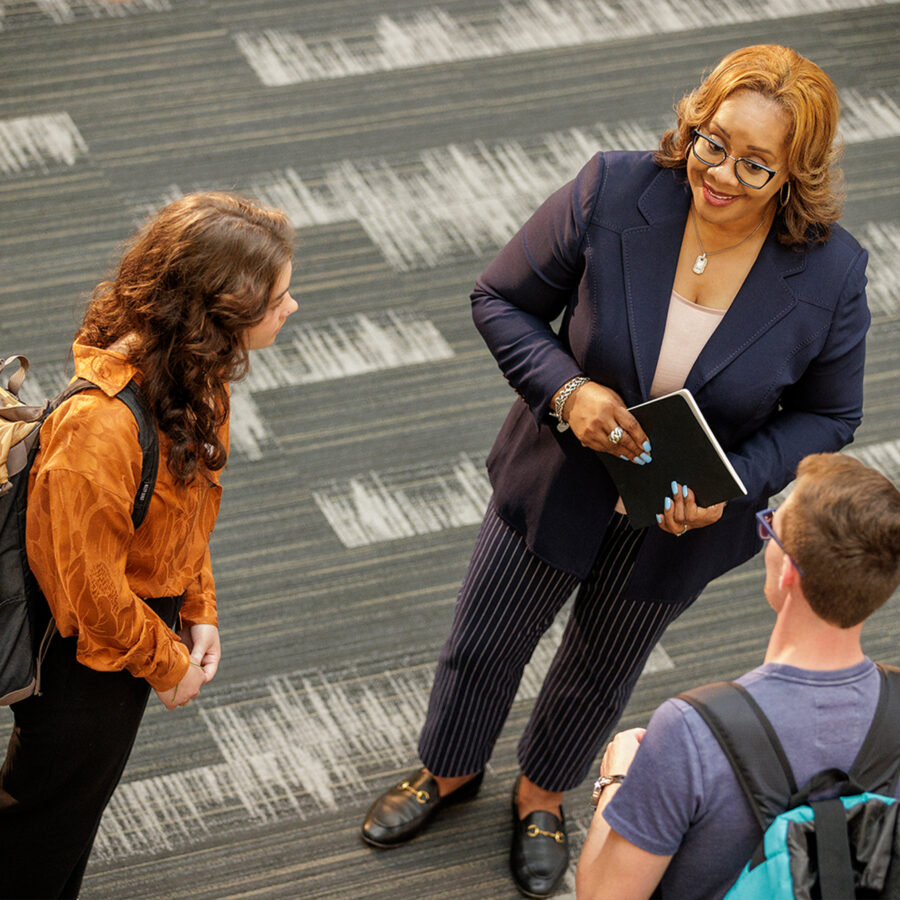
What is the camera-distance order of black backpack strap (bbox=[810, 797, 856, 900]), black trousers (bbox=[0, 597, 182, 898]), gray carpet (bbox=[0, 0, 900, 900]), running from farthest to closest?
gray carpet (bbox=[0, 0, 900, 900]), black trousers (bbox=[0, 597, 182, 898]), black backpack strap (bbox=[810, 797, 856, 900])

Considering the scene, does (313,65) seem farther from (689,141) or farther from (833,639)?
(833,639)

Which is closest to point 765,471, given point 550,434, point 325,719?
point 550,434

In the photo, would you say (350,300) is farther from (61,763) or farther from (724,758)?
(724,758)

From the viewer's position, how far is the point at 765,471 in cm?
211

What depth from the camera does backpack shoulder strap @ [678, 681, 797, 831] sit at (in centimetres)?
141

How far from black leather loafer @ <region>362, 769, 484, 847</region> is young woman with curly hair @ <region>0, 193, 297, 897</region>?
80 cm

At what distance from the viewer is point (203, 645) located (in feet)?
7.21

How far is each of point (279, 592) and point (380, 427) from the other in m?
0.66

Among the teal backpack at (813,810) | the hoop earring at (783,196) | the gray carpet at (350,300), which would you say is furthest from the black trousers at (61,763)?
the hoop earring at (783,196)

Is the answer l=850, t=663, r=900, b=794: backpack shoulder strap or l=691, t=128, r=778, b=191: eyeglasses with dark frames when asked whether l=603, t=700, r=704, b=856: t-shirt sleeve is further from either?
l=691, t=128, r=778, b=191: eyeglasses with dark frames

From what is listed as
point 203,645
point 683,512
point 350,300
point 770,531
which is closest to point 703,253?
point 683,512

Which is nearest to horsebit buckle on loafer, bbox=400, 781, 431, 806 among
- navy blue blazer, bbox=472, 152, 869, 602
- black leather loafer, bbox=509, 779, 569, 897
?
black leather loafer, bbox=509, 779, 569, 897

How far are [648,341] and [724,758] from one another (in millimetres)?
853

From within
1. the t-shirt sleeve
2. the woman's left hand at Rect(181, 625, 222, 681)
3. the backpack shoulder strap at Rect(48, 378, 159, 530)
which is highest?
the backpack shoulder strap at Rect(48, 378, 159, 530)
